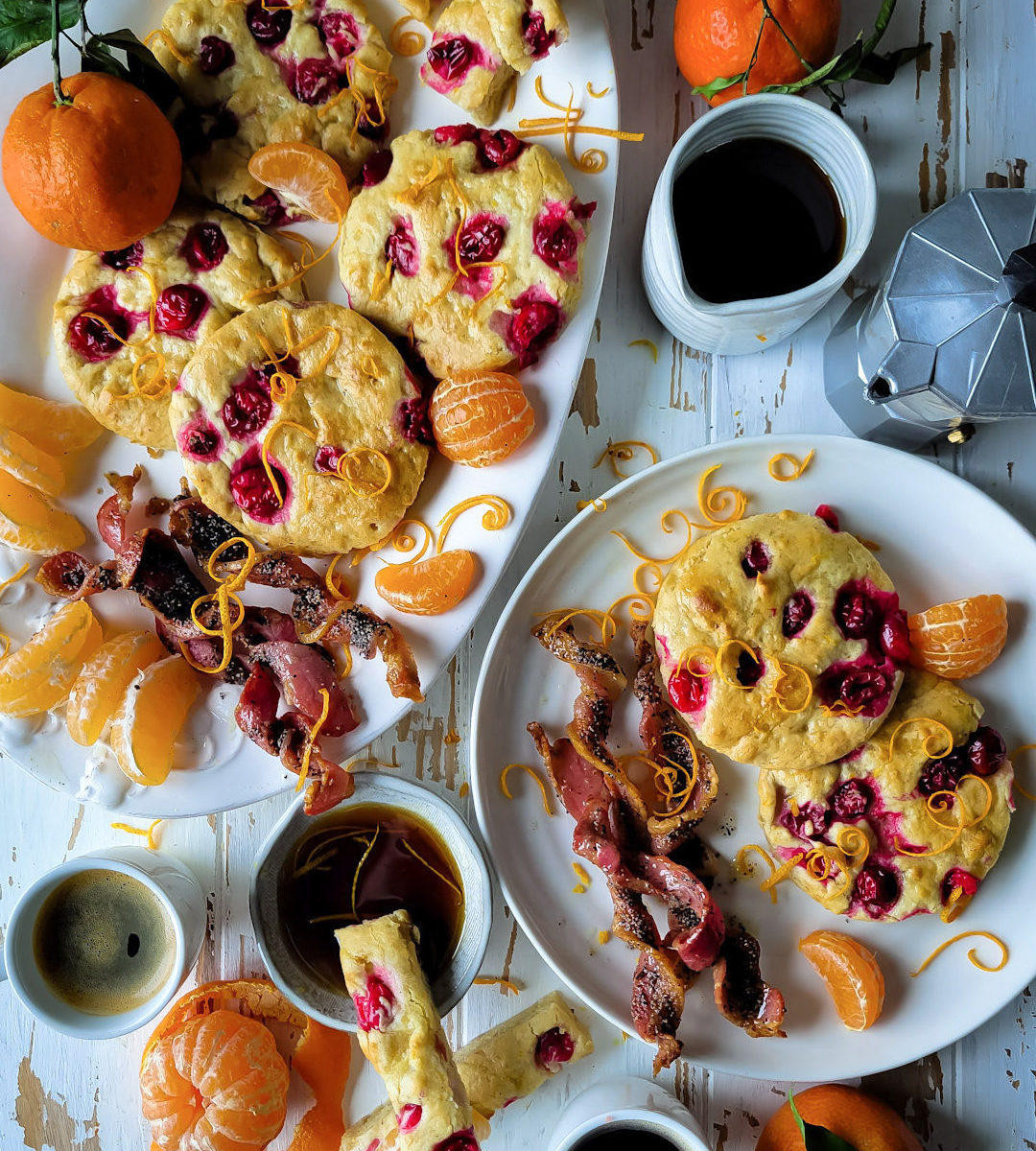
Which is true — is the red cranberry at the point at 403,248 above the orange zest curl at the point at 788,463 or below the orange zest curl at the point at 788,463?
above

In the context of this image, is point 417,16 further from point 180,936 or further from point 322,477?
point 180,936

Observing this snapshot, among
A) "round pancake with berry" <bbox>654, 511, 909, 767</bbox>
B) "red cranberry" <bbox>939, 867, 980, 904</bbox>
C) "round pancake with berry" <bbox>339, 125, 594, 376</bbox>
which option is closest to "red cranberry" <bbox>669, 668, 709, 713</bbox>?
"round pancake with berry" <bbox>654, 511, 909, 767</bbox>

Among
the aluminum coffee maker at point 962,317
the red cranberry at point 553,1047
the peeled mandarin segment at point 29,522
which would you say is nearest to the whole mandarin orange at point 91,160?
the peeled mandarin segment at point 29,522

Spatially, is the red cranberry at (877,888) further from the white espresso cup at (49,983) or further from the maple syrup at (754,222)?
the white espresso cup at (49,983)

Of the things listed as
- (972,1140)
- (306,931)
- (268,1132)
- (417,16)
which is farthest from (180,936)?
(417,16)

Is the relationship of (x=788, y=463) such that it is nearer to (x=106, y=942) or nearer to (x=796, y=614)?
(x=796, y=614)
